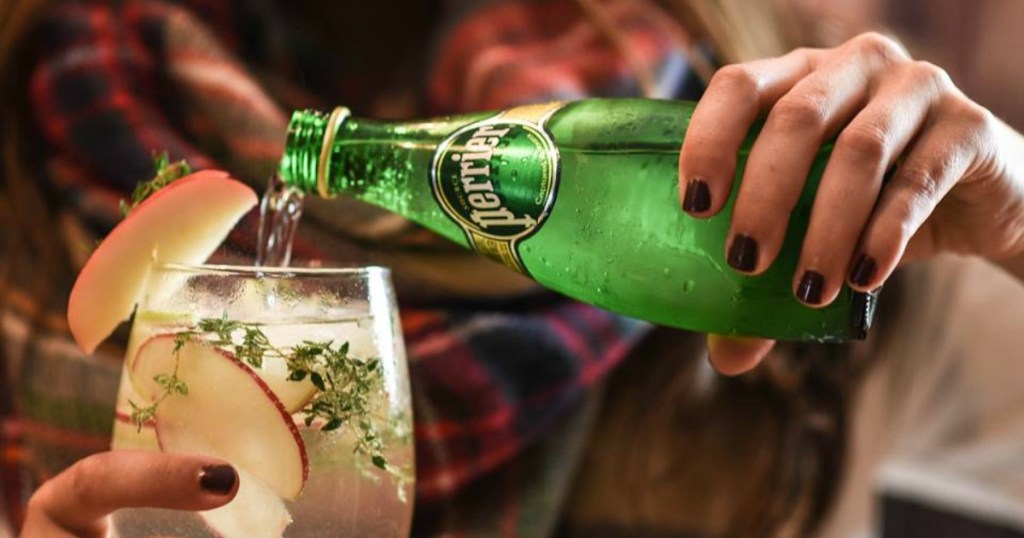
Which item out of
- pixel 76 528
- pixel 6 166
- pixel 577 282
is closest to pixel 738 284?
pixel 577 282

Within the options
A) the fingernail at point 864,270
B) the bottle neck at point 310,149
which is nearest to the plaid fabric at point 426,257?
the bottle neck at point 310,149

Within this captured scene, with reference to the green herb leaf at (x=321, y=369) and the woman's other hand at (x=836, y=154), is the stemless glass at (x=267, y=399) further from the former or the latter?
the woman's other hand at (x=836, y=154)

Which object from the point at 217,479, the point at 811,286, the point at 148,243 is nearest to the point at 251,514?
the point at 217,479

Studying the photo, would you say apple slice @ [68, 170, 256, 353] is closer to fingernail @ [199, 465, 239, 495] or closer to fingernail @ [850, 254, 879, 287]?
fingernail @ [199, 465, 239, 495]

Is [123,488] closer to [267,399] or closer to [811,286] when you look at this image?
[267,399]

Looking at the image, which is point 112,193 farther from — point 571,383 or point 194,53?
point 571,383

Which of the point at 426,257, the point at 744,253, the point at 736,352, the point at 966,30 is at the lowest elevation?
the point at 966,30

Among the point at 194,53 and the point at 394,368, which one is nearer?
the point at 394,368
